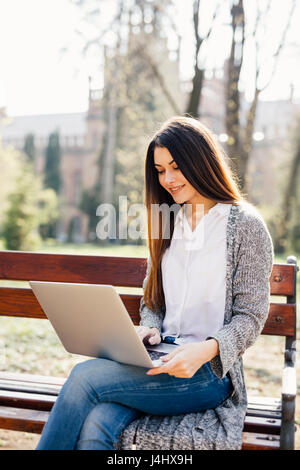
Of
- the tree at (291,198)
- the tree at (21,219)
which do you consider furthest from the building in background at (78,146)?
the tree at (21,219)

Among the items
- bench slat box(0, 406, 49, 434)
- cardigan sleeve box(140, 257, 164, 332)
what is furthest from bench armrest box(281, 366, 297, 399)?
bench slat box(0, 406, 49, 434)

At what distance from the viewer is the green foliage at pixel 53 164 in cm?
4406

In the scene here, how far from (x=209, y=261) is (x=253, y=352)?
11.6 feet

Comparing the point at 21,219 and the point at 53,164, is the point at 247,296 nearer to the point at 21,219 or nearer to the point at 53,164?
the point at 21,219

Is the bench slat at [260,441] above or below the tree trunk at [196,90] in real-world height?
below

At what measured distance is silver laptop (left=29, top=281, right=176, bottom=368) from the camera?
6.01ft

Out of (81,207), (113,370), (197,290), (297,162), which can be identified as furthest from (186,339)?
(81,207)

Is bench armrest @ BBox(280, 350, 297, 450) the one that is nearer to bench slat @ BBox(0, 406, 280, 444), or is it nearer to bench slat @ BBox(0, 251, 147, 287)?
bench slat @ BBox(0, 406, 280, 444)

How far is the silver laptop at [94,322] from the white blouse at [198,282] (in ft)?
0.60

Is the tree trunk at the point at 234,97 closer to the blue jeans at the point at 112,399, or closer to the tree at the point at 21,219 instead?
the blue jeans at the point at 112,399

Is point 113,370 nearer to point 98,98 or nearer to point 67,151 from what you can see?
point 98,98

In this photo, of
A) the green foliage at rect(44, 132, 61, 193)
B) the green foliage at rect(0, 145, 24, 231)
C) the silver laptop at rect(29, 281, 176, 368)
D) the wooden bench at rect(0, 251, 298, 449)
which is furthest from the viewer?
the green foliage at rect(44, 132, 61, 193)

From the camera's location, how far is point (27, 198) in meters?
19.1

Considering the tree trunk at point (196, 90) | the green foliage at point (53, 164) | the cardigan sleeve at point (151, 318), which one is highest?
the tree trunk at point (196, 90)
